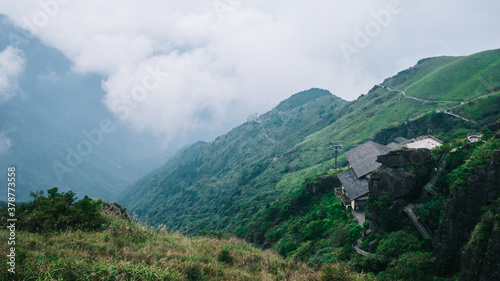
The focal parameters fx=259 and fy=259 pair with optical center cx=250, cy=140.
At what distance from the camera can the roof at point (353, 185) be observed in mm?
30119

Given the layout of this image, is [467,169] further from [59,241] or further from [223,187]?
[223,187]

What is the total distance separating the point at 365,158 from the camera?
36.0 m

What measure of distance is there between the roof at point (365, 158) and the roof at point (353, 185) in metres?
0.79

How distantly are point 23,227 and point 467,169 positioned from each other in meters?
23.8

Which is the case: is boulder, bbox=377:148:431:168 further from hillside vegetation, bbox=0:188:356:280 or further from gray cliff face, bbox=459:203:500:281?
hillside vegetation, bbox=0:188:356:280

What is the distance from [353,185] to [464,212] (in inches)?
688

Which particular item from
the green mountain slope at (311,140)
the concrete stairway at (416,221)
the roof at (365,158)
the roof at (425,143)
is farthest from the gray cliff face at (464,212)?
the green mountain slope at (311,140)

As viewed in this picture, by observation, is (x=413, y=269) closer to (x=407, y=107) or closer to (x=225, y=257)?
(x=225, y=257)

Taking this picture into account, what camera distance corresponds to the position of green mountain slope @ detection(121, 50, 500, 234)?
2699 inches

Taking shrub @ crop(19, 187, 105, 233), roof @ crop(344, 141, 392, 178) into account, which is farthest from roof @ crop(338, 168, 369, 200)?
shrub @ crop(19, 187, 105, 233)

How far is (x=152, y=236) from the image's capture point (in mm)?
12953

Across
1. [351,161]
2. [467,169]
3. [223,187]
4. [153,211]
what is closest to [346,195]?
[351,161]

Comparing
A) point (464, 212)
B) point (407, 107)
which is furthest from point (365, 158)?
point (407, 107)

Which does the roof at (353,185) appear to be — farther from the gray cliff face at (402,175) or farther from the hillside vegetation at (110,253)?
the hillside vegetation at (110,253)
